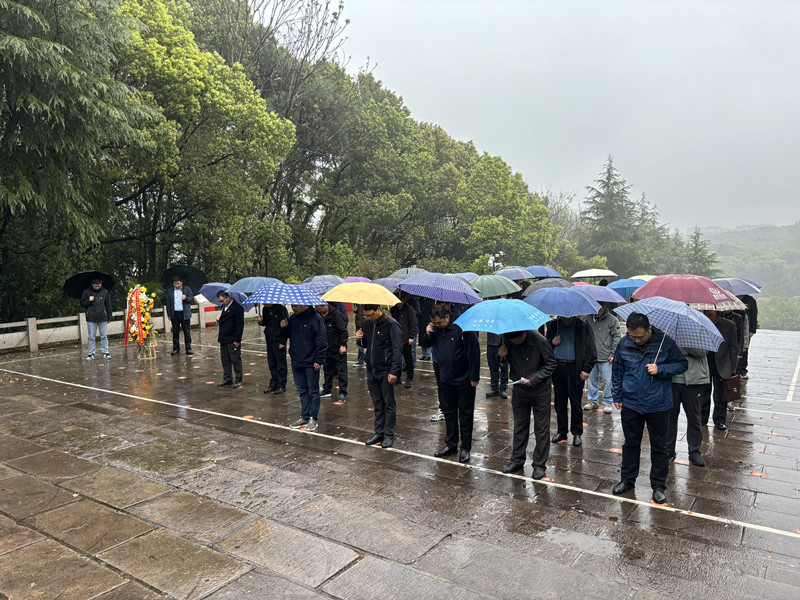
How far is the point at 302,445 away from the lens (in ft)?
22.2

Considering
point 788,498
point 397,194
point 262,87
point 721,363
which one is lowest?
point 788,498

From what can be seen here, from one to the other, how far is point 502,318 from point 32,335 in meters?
14.4

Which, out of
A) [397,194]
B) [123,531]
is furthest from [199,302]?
[123,531]

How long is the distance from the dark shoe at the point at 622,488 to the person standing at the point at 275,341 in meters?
5.60

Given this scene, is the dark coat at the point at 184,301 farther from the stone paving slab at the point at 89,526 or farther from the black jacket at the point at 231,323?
Result: the stone paving slab at the point at 89,526

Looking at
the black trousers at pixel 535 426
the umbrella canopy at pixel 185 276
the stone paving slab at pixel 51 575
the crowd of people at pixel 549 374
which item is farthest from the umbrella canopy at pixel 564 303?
the umbrella canopy at pixel 185 276

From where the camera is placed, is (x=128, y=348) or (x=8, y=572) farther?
(x=128, y=348)

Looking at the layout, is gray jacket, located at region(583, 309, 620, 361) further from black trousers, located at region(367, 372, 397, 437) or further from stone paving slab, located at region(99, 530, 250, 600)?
stone paving slab, located at region(99, 530, 250, 600)

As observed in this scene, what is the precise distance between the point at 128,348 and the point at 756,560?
14973 millimetres

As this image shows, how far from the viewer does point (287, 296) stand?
729 cm

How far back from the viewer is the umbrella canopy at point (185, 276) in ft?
46.1

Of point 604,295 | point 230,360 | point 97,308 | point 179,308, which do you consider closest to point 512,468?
point 604,295

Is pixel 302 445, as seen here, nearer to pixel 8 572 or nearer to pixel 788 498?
pixel 8 572

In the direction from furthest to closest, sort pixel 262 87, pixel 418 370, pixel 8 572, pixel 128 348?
pixel 262 87 → pixel 128 348 → pixel 418 370 → pixel 8 572
